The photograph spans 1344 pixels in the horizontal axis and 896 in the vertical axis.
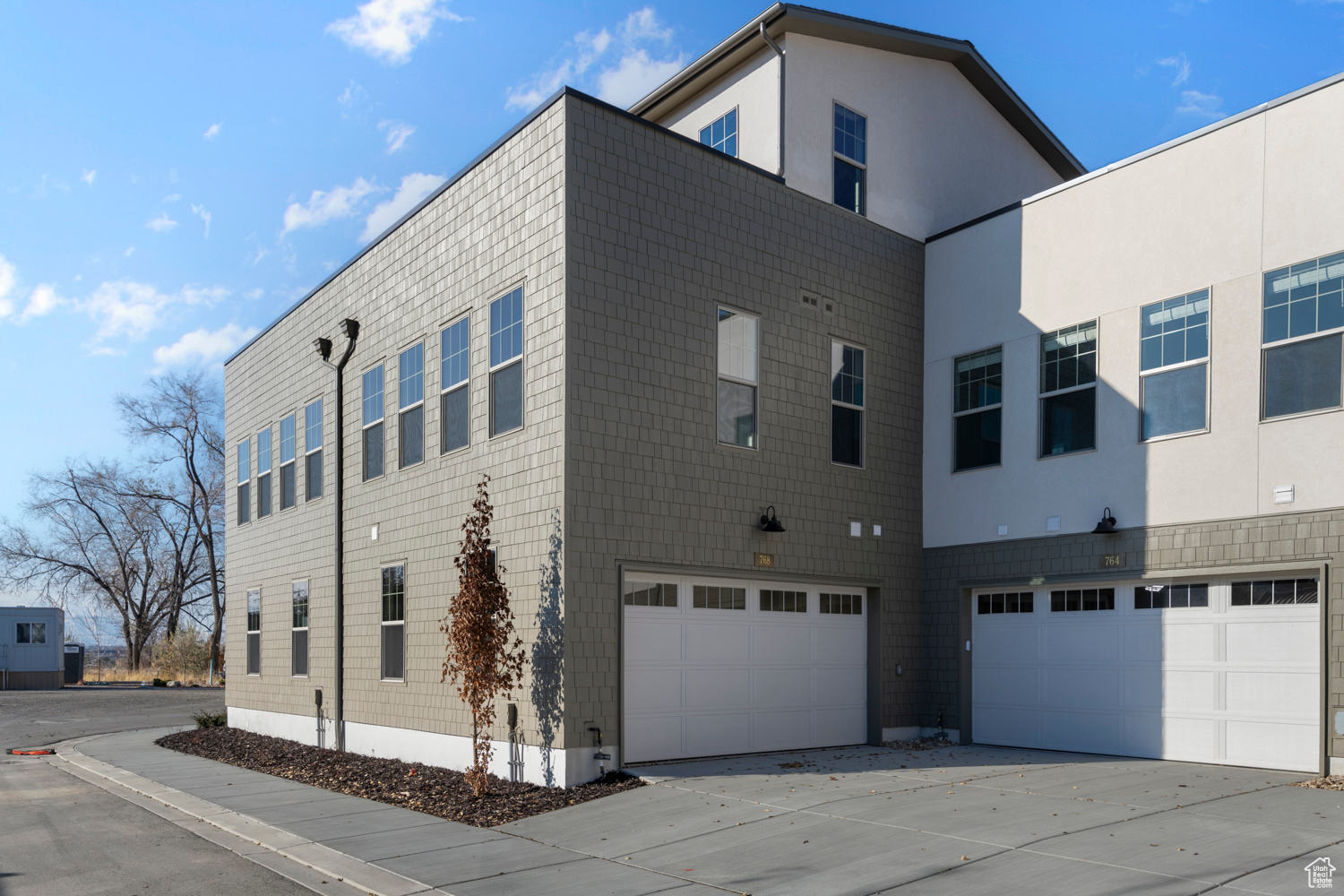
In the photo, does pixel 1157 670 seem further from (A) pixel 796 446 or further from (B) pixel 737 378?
(B) pixel 737 378

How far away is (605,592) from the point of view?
35.6 ft

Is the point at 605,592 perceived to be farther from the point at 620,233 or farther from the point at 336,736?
the point at 336,736

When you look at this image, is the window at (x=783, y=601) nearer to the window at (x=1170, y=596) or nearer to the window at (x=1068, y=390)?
the window at (x=1068, y=390)

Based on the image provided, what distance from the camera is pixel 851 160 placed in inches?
588

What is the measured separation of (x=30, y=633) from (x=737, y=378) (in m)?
37.0

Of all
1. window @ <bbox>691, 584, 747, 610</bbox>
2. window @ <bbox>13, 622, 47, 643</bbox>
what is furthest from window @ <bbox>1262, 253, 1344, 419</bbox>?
window @ <bbox>13, 622, 47, 643</bbox>

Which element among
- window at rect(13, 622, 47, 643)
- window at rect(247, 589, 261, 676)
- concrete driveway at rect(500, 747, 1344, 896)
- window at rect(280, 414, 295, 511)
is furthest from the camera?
window at rect(13, 622, 47, 643)

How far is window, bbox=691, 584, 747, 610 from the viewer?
12000 millimetres

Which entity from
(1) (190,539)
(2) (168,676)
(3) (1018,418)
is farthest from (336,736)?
(1) (190,539)

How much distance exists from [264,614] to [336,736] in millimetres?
4539

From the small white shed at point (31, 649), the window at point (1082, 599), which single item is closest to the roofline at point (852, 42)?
the window at point (1082, 599)

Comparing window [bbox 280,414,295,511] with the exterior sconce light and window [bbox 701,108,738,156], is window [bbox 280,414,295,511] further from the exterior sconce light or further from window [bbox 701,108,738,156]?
the exterior sconce light

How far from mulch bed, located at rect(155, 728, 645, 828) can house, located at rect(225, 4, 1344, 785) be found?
350 millimetres

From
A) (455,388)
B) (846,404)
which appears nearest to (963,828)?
(846,404)
